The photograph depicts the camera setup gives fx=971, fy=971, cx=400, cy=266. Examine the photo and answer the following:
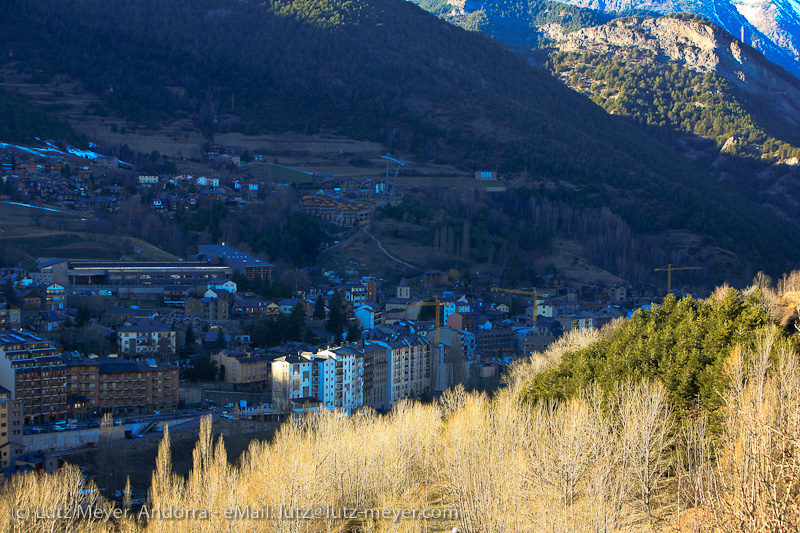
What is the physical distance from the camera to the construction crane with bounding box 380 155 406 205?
82.8 metres

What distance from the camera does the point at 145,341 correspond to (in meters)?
42.2

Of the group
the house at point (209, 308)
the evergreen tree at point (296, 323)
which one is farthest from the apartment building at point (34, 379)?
the house at point (209, 308)

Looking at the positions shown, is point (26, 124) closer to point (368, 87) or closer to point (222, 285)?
point (368, 87)

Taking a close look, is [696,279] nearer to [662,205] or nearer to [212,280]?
[662,205]

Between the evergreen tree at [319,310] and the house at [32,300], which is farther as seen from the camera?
the evergreen tree at [319,310]

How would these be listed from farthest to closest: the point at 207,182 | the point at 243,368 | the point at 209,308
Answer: the point at 207,182, the point at 209,308, the point at 243,368

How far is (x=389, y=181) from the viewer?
89.1 metres

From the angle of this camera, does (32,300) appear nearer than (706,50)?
Yes

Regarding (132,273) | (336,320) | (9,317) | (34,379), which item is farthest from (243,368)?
(132,273)

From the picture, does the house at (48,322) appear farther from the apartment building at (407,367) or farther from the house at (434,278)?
the house at (434,278)

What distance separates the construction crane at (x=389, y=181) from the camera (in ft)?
271

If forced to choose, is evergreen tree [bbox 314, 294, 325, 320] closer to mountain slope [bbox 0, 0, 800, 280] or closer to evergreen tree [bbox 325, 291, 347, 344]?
evergreen tree [bbox 325, 291, 347, 344]

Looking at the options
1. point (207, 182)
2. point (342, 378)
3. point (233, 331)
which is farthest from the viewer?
point (207, 182)

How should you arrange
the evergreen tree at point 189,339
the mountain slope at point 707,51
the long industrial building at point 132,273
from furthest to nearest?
1. the mountain slope at point 707,51
2. the long industrial building at point 132,273
3. the evergreen tree at point 189,339
